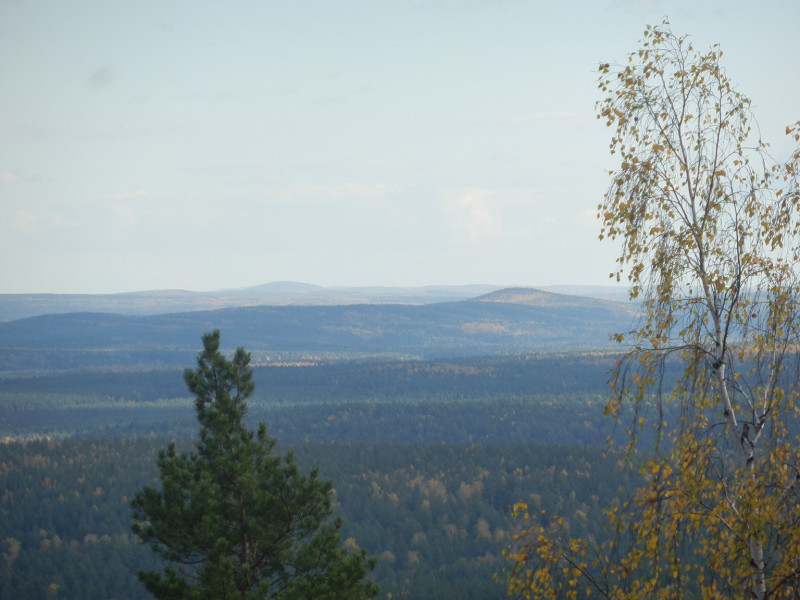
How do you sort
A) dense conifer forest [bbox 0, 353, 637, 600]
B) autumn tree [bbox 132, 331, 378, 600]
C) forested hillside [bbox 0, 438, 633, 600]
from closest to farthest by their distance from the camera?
autumn tree [bbox 132, 331, 378, 600]
forested hillside [bbox 0, 438, 633, 600]
dense conifer forest [bbox 0, 353, 637, 600]

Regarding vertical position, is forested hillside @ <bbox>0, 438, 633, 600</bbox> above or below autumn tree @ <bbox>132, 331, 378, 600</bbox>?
below

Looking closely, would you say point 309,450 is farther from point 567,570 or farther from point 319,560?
point 567,570

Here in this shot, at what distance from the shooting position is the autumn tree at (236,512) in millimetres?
28703

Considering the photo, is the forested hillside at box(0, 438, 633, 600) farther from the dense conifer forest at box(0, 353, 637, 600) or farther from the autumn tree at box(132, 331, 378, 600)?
the autumn tree at box(132, 331, 378, 600)

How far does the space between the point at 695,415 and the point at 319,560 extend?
17.8m

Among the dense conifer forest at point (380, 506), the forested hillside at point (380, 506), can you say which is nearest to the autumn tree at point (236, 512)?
the dense conifer forest at point (380, 506)

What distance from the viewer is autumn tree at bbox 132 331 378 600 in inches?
1130

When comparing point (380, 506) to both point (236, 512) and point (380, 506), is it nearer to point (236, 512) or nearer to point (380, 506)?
point (380, 506)

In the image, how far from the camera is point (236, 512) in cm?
3061

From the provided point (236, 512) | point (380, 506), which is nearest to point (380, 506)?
point (380, 506)

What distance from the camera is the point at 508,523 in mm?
141875

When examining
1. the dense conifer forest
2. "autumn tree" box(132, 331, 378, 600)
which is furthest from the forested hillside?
"autumn tree" box(132, 331, 378, 600)

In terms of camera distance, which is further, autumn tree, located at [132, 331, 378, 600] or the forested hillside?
the forested hillside

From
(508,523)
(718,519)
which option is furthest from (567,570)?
(508,523)
